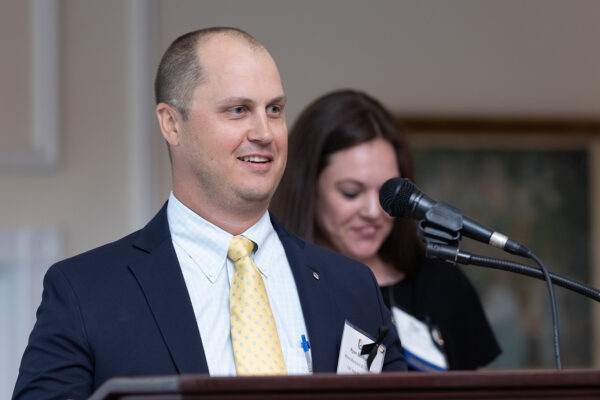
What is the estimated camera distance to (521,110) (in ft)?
14.0

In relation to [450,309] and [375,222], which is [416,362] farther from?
[375,222]

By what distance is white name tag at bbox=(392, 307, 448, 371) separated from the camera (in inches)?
100

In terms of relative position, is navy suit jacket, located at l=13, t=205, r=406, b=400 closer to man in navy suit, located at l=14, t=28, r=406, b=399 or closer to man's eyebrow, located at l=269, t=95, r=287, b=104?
man in navy suit, located at l=14, t=28, r=406, b=399

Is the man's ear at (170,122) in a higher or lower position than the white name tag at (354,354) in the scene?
higher

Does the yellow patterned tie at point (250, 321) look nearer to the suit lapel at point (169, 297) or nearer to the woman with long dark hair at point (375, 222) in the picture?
the suit lapel at point (169, 297)

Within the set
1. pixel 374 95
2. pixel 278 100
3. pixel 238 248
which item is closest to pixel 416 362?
pixel 238 248

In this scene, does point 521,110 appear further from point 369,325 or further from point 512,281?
point 369,325

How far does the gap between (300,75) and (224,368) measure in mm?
2634

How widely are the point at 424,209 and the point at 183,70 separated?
1.96 ft

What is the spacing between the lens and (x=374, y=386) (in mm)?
1123

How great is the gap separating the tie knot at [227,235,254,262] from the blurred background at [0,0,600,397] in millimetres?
2200

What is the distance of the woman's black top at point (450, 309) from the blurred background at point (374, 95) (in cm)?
145

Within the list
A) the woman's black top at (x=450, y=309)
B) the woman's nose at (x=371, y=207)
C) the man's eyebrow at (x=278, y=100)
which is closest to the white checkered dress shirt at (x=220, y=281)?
the man's eyebrow at (x=278, y=100)

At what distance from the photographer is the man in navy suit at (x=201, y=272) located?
5.16 feet
